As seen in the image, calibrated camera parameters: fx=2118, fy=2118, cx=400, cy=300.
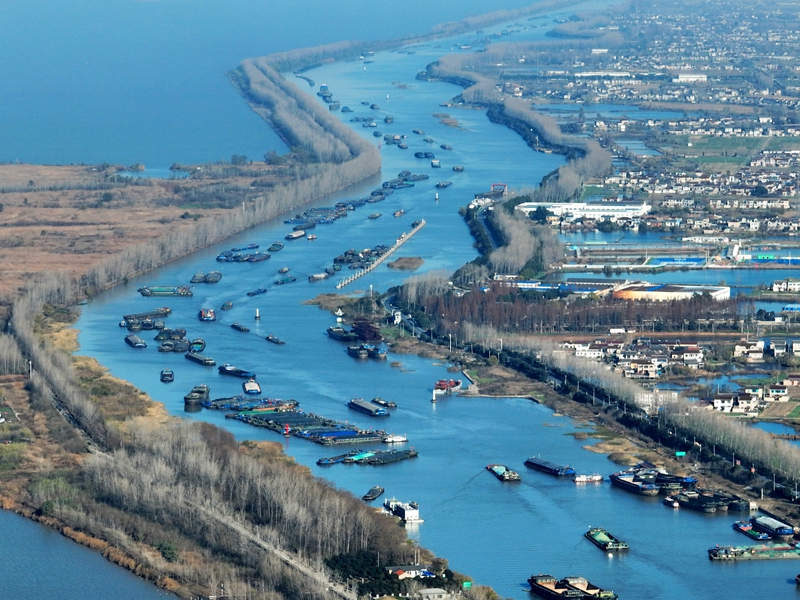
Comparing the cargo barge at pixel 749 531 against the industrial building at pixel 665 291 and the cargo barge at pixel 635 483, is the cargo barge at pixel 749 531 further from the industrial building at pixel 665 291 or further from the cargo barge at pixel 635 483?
the industrial building at pixel 665 291

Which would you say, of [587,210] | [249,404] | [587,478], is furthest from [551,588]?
[587,210]

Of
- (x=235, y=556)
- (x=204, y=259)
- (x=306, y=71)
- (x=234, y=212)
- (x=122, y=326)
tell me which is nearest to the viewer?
(x=235, y=556)

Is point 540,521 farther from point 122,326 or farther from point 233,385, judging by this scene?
point 122,326

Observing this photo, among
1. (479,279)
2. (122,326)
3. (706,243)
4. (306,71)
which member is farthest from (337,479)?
(306,71)

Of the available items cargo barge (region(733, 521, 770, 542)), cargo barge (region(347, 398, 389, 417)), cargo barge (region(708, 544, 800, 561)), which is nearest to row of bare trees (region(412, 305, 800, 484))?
cargo barge (region(733, 521, 770, 542))

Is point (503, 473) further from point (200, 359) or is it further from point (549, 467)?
point (200, 359)

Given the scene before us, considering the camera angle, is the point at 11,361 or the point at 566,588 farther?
the point at 11,361
